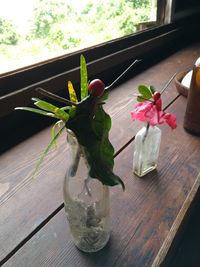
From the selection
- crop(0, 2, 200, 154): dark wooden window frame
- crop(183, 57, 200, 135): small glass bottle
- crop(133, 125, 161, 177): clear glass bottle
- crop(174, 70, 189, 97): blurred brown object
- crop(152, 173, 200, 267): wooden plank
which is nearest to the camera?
crop(152, 173, 200, 267): wooden plank

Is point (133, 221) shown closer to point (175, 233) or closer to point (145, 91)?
point (175, 233)

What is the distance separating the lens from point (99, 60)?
48.2 inches

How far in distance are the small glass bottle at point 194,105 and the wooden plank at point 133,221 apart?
0.09 m

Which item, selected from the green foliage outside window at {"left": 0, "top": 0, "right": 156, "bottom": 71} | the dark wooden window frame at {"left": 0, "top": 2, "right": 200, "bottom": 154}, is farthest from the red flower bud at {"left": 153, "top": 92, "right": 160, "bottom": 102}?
the green foliage outside window at {"left": 0, "top": 0, "right": 156, "bottom": 71}

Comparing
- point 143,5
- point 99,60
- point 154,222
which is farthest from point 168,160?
point 143,5

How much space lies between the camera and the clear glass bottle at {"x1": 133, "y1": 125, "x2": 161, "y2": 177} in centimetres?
63

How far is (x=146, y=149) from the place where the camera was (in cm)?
65

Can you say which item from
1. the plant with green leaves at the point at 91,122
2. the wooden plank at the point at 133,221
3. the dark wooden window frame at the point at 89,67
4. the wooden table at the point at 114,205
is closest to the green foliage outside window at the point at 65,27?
the dark wooden window frame at the point at 89,67

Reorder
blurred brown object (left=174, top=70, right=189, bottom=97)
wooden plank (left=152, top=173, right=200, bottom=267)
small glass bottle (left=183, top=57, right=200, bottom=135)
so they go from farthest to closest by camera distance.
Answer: blurred brown object (left=174, top=70, right=189, bottom=97) → small glass bottle (left=183, top=57, right=200, bottom=135) → wooden plank (left=152, top=173, right=200, bottom=267)

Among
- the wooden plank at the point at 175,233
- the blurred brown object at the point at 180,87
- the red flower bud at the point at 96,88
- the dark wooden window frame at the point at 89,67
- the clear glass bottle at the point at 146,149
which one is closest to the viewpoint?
the red flower bud at the point at 96,88

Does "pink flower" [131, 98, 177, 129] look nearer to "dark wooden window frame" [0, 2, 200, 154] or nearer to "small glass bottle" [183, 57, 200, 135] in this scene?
"small glass bottle" [183, 57, 200, 135]

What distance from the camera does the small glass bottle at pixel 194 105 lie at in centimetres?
77

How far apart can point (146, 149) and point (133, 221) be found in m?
0.18

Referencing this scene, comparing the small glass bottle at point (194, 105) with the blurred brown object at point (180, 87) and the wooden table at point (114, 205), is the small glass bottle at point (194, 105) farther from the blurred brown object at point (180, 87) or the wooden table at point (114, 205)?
the blurred brown object at point (180, 87)
